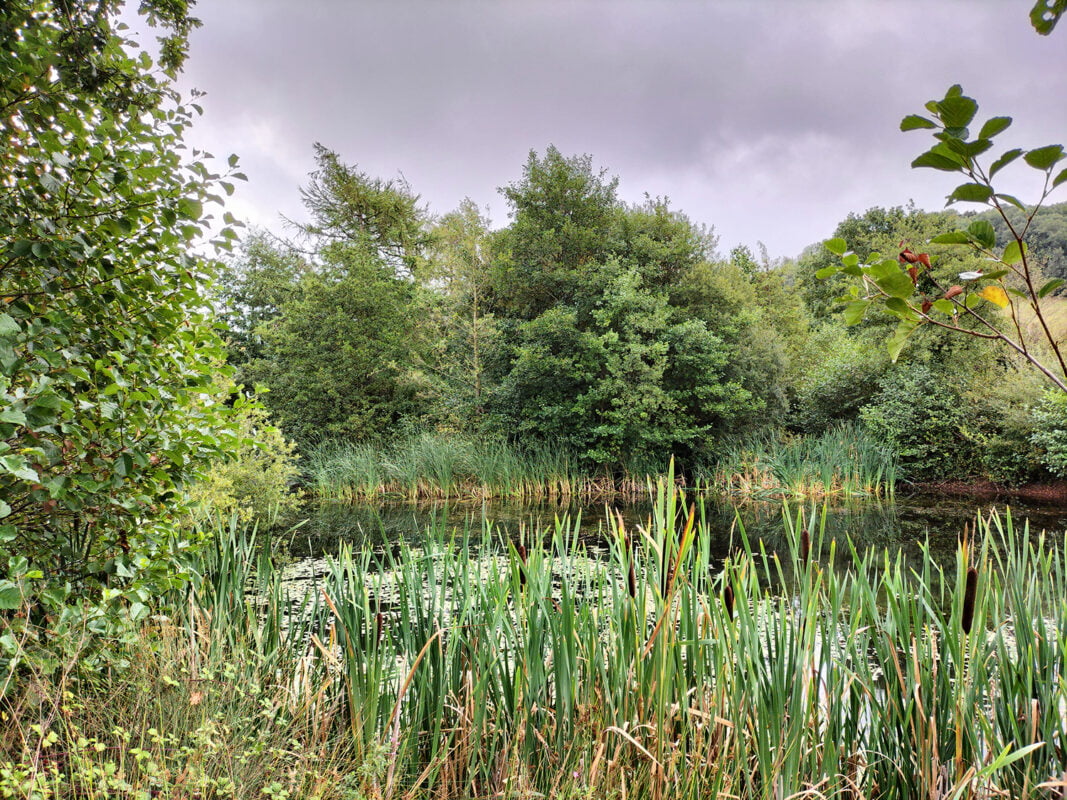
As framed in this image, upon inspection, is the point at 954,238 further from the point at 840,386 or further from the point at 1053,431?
the point at 840,386

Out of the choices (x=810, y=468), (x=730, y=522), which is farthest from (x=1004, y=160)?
(x=810, y=468)

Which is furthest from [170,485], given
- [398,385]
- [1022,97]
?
[398,385]

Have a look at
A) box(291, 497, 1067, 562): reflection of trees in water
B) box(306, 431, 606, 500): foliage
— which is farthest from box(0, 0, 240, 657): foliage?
box(306, 431, 606, 500): foliage

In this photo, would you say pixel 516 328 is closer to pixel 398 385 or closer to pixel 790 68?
pixel 398 385

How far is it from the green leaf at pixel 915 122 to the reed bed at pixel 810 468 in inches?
364

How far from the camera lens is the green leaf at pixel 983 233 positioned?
70cm

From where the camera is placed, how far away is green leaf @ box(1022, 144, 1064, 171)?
24.1 inches

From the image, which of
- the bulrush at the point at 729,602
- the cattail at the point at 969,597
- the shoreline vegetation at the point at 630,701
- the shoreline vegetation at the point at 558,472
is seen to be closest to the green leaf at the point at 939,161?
the shoreline vegetation at the point at 630,701

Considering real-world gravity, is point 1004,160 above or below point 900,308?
above

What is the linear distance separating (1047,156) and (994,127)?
0.06 m

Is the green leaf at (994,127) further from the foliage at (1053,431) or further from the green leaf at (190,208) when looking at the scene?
the foliage at (1053,431)

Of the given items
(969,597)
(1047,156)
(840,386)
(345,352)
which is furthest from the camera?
(345,352)

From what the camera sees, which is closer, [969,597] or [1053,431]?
[969,597]

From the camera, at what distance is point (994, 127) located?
0.64 metres
